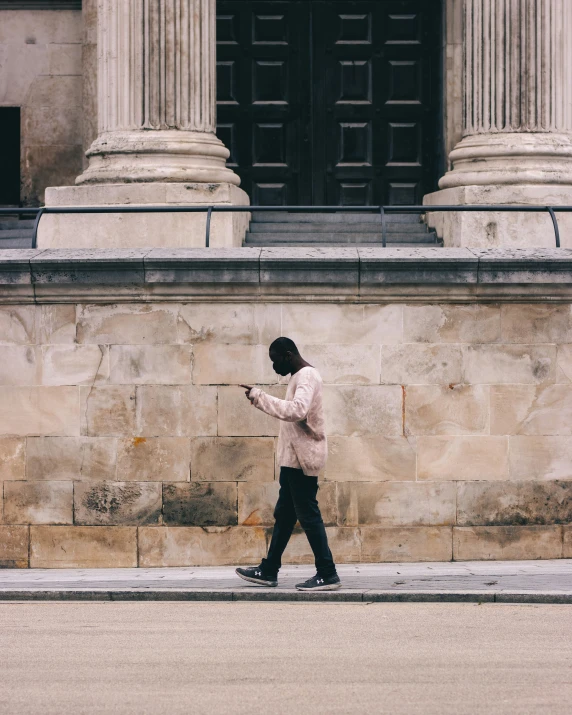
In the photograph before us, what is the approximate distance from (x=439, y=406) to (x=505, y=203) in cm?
346

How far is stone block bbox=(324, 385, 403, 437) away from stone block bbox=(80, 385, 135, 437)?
1706 millimetres

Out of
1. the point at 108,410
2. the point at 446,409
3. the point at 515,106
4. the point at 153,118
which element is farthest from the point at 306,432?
the point at 515,106

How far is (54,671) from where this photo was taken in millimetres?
7883

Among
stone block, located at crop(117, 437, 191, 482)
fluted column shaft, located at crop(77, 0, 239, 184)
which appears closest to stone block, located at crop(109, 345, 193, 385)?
stone block, located at crop(117, 437, 191, 482)

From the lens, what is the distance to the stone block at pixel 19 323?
12633 mm

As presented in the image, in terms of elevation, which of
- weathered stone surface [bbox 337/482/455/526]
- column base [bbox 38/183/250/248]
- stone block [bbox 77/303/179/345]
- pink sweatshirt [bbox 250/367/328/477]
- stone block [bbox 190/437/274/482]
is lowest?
weathered stone surface [bbox 337/482/455/526]

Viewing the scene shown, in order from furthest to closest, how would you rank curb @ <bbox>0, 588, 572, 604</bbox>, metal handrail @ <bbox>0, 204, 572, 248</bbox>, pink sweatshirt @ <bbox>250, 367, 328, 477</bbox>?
metal handrail @ <bbox>0, 204, 572, 248</bbox>
pink sweatshirt @ <bbox>250, 367, 328, 477</bbox>
curb @ <bbox>0, 588, 572, 604</bbox>

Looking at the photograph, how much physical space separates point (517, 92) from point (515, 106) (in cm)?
15

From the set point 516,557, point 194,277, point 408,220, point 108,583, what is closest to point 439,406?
point 516,557

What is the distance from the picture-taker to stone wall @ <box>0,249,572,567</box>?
12.5 meters

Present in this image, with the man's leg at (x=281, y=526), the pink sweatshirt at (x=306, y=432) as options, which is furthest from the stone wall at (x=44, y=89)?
the man's leg at (x=281, y=526)

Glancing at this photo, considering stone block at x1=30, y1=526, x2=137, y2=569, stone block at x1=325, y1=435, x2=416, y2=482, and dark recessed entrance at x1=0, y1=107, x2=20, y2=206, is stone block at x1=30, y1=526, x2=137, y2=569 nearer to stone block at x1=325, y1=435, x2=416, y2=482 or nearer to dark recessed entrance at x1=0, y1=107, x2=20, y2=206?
stone block at x1=325, y1=435, x2=416, y2=482

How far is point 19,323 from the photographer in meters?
12.6

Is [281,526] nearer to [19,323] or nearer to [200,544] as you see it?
[200,544]
